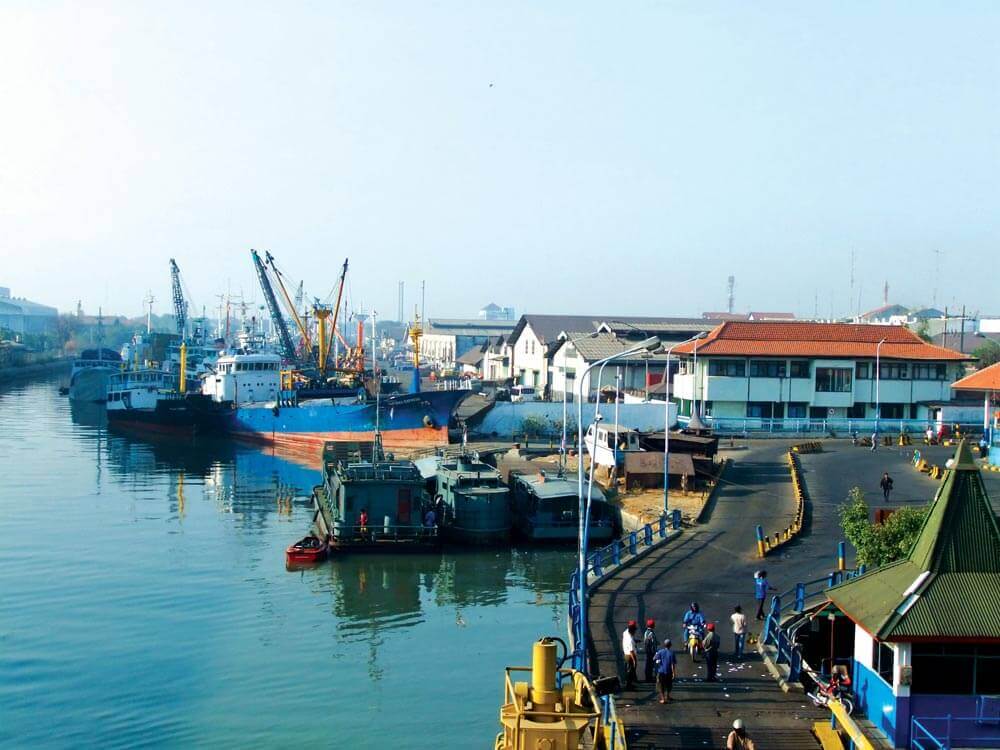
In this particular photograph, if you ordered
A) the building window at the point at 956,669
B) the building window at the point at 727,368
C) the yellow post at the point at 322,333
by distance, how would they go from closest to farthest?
Answer: the building window at the point at 956,669, the building window at the point at 727,368, the yellow post at the point at 322,333

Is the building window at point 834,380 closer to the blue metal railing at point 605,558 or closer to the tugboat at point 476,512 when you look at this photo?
the tugboat at point 476,512

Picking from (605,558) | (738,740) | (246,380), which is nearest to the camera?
(738,740)

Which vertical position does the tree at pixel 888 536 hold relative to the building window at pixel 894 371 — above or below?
below

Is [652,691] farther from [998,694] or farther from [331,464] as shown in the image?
[331,464]

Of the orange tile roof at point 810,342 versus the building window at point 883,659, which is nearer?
the building window at point 883,659

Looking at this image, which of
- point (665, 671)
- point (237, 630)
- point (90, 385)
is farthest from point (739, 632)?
point (90, 385)

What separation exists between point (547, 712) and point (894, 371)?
5316 centimetres

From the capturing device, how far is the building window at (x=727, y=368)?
60.0 m

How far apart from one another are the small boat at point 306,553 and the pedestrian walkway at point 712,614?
Result: 12392 millimetres

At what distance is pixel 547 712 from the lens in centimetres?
1380

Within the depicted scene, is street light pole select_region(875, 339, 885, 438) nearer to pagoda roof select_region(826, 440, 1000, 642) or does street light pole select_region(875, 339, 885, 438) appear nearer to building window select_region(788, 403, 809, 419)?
building window select_region(788, 403, 809, 419)

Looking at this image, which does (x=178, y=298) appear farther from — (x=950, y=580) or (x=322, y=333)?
(x=950, y=580)

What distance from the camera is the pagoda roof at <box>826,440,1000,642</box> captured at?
591 inches

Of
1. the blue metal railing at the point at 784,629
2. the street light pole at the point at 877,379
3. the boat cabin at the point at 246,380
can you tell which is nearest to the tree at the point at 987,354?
the street light pole at the point at 877,379
